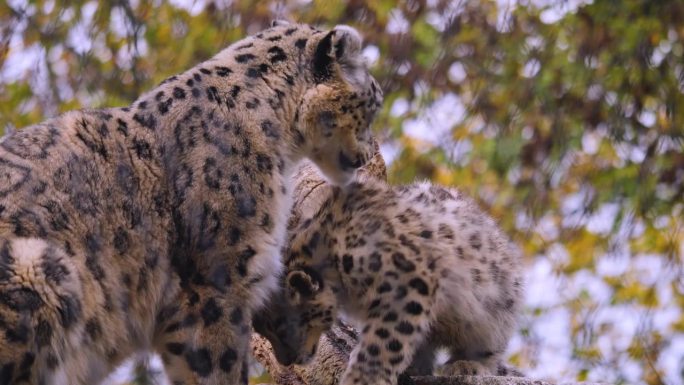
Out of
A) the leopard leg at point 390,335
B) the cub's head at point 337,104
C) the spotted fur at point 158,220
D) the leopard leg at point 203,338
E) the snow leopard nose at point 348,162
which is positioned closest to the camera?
the spotted fur at point 158,220

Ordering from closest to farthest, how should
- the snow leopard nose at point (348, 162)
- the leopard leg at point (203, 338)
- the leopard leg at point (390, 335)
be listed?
the leopard leg at point (203, 338) → the leopard leg at point (390, 335) → the snow leopard nose at point (348, 162)

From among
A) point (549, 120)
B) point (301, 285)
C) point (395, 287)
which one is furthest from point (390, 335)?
point (549, 120)

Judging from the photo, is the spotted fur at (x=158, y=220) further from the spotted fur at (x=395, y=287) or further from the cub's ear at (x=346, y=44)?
the spotted fur at (x=395, y=287)

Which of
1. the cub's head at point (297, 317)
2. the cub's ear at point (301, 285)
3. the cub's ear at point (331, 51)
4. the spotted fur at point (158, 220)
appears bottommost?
the cub's head at point (297, 317)

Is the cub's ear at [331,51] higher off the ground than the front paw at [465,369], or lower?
higher

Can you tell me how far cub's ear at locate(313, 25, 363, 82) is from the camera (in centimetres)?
422

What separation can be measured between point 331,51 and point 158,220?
960mm

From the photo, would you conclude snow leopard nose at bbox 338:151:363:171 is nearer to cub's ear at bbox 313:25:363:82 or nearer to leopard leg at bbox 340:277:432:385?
cub's ear at bbox 313:25:363:82

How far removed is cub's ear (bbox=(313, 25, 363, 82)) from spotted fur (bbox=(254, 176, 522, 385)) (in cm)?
51

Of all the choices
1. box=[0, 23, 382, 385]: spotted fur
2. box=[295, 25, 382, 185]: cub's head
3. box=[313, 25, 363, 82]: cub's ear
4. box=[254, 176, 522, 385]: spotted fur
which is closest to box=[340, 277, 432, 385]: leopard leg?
box=[254, 176, 522, 385]: spotted fur

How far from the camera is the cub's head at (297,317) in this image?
4.22 meters

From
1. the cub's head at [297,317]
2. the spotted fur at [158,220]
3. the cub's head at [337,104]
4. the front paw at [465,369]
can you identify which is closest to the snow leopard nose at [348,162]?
the cub's head at [337,104]

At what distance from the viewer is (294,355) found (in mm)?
4219

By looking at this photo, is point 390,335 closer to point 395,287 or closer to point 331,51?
point 395,287
